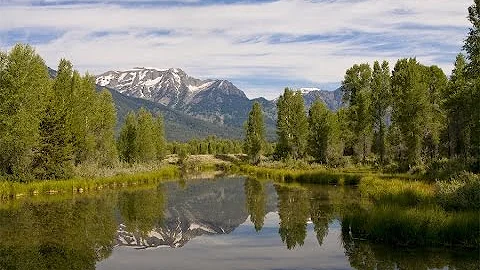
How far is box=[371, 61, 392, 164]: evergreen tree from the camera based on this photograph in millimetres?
62875

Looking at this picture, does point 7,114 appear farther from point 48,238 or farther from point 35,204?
point 48,238

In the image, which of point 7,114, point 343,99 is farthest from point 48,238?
point 343,99

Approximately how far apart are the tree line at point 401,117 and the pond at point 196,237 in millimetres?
16258

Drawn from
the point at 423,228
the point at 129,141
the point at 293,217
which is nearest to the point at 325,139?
the point at 129,141

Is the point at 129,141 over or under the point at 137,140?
under

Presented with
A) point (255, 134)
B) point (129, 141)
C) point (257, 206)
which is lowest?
point (257, 206)

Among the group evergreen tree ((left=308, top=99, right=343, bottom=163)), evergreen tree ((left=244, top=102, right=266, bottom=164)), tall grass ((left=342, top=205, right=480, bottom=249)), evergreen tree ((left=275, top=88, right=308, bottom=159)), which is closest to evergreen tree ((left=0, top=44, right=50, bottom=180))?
tall grass ((left=342, top=205, right=480, bottom=249))

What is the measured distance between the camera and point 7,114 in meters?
43.2

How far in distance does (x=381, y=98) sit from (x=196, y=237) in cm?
4580

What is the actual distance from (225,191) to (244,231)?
79.9 ft

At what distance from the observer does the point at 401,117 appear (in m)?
54.0

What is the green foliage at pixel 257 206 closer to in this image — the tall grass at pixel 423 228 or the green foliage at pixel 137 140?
the tall grass at pixel 423 228

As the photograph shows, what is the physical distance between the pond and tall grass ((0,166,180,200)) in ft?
9.92

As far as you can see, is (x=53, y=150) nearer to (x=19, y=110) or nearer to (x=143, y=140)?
(x=19, y=110)
